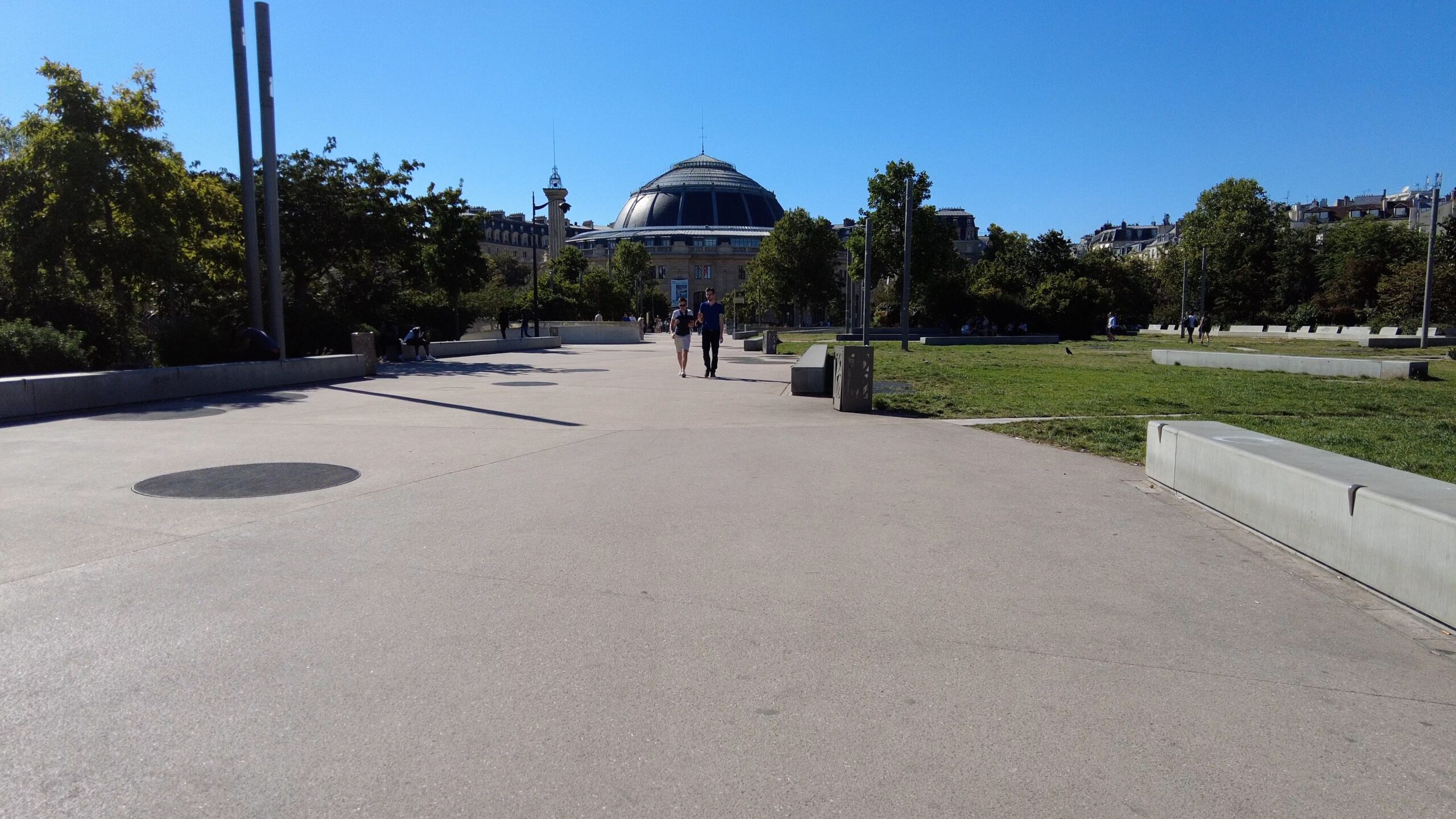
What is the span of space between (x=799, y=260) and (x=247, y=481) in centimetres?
8609

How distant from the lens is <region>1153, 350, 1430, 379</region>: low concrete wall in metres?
18.7

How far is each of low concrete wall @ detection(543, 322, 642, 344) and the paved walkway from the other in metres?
37.6

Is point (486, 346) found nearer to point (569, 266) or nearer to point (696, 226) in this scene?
point (569, 266)

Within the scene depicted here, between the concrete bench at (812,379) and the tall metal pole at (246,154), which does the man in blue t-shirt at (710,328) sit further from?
the tall metal pole at (246,154)

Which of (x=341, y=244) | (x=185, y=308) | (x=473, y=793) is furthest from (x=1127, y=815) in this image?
(x=341, y=244)

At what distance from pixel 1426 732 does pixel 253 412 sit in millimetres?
12338

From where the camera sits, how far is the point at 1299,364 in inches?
827

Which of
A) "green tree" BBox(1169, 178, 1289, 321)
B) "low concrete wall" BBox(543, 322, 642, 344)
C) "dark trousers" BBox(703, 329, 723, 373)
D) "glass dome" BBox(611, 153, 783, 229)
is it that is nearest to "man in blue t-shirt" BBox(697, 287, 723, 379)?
"dark trousers" BBox(703, 329, 723, 373)

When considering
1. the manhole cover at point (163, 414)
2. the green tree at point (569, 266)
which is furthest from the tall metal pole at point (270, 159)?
the green tree at point (569, 266)

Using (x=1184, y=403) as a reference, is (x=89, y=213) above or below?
above

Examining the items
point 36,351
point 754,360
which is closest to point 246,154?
point 36,351

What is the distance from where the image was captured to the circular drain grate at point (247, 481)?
6789 mm

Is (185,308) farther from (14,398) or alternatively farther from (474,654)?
(474,654)

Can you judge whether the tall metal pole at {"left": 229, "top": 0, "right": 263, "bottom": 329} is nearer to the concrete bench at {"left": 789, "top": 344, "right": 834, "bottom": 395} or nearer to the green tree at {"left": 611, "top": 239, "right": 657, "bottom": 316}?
the concrete bench at {"left": 789, "top": 344, "right": 834, "bottom": 395}
